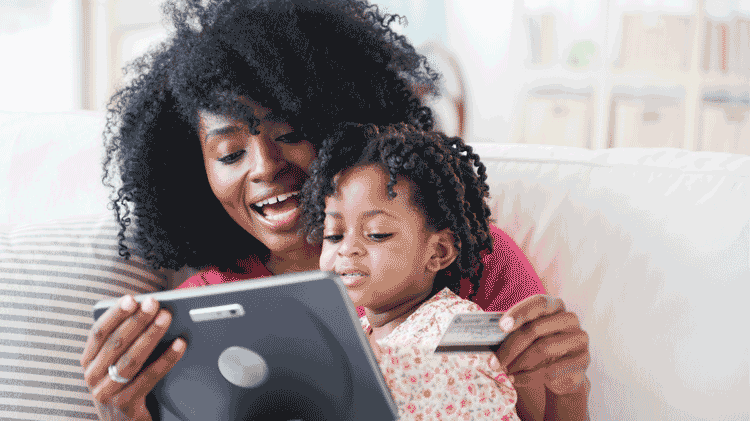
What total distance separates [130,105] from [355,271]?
67 centimetres

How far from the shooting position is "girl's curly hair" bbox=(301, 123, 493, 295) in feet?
2.85

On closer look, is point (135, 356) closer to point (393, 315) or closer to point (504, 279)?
point (393, 315)

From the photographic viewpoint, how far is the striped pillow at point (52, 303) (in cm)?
106

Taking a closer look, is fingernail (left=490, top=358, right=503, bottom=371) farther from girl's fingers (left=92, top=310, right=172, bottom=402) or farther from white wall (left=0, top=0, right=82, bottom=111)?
white wall (left=0, top=0, right=82, bottom=111)

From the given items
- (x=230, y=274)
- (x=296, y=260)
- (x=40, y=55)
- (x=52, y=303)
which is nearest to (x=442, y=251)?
(x=296, y=260)

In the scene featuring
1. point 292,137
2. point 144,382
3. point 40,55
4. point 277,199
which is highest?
point 40,55

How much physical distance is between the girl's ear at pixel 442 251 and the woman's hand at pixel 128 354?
1.19ft

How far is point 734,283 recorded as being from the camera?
88 cm

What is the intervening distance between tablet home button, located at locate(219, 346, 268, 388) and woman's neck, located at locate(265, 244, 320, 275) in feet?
1.64

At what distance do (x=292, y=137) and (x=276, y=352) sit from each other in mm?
484

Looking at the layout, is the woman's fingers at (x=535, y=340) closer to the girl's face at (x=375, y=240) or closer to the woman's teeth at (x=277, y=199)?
the girl's face at (x=375, y=240)

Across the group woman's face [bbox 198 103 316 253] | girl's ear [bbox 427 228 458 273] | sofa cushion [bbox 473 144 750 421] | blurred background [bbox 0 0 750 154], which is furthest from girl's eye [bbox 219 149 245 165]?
blurred background [bbox 0 0 750 154]

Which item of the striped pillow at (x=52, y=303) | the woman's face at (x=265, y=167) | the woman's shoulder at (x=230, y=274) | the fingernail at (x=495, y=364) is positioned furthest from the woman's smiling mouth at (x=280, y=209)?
the fingernail at (x=495, y=364)

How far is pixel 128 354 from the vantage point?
0.73 meters
